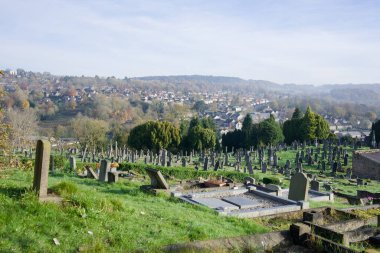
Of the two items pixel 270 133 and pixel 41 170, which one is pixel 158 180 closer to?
pixel 41 170

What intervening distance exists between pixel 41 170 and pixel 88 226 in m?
1.86

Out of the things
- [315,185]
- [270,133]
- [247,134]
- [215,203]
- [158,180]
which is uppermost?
[158,180]

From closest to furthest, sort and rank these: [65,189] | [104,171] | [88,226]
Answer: [88,226], [65,189], [104,171]

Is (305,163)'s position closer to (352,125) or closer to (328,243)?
(328,243)

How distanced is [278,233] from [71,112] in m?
101

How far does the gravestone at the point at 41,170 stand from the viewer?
771cm

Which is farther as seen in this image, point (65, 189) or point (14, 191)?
point (65, 189)

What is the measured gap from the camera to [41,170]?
7.82m

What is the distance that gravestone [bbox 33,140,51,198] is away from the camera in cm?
771

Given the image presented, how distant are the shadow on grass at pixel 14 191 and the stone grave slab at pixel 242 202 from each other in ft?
26.6

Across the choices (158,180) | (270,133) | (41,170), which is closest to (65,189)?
(41,170)

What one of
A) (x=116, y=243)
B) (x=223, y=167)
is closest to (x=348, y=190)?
(x=223, y=167)

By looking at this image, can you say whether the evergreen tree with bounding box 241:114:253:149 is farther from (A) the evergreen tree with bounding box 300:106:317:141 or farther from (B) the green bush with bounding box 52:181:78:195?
(B) the green bush with bounding box 52:181:78:195

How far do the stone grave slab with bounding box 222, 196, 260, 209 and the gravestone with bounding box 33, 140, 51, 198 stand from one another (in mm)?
7885
